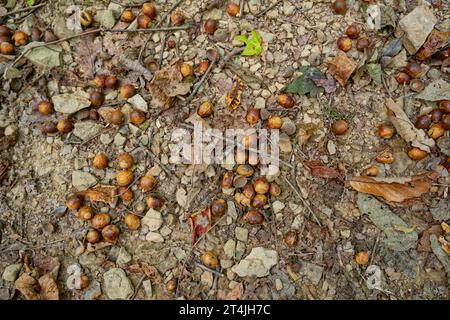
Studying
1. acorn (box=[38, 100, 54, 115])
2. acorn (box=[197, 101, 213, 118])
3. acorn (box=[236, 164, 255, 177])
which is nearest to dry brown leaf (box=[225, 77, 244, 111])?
acorn (box=[197, 101, 213, 118])

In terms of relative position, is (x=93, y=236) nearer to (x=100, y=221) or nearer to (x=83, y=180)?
(x=100, y=221)

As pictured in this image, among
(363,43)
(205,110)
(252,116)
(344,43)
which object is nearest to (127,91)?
(205,110)

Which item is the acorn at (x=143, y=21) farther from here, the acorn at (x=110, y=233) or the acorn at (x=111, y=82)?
the acorn at (x=110, y=233)

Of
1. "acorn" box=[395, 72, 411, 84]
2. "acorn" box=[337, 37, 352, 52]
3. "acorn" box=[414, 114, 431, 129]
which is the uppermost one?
"acorn" box=[337, 37, 352, 52]

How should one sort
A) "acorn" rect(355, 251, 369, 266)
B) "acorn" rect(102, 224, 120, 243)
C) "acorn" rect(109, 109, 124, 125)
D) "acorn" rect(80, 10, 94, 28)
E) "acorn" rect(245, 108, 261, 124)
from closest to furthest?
"acorn" rect(355, 251, 369, 266)
"acorn" rect(102, 224, 120, 243)
"acorn" rect(245, 108, 261, 124)
"acorn" rect(109, 109, 124, 125)
"acorn" rect(80, 10, 94, 28)

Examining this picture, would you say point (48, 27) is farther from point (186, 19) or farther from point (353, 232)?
point (353, 232)

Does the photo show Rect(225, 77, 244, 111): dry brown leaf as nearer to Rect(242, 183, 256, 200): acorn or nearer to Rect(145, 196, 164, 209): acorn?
Rect(242, 183, 256, 200): acorn

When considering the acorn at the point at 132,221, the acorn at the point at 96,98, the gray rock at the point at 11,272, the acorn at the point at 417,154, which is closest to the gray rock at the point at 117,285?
the acorn at the point at 132,221

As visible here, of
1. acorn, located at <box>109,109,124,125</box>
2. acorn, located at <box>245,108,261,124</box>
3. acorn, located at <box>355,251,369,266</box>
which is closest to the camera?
acorn, located at <box>355,251,369,266</box>
